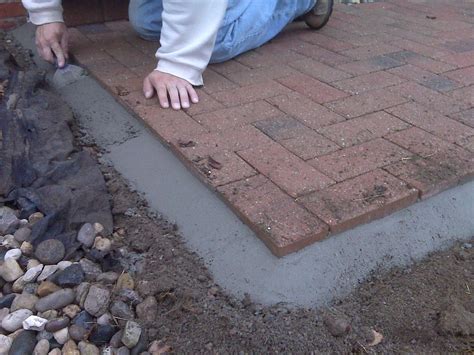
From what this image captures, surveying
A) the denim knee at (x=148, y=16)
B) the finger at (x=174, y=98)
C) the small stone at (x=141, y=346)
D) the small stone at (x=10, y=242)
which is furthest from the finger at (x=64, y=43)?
the small stone at (x=141, y=346)

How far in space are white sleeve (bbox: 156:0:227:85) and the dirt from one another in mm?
793

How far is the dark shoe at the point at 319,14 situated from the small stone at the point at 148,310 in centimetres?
198

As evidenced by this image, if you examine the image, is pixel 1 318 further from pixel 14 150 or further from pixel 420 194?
pixel 420 194

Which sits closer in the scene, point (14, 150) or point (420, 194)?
point (420, 194)

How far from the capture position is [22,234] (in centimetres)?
159

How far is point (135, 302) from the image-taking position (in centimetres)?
137

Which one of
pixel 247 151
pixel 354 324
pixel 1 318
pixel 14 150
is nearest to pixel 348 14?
pixel 247 151

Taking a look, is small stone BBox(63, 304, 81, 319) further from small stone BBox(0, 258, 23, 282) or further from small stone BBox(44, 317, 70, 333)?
small stone BBox(0, 258, 23, 282)

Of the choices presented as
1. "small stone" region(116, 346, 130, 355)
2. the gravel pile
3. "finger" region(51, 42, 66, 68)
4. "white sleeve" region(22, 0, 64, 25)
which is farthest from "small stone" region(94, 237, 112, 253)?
"white sleeve" region(22, 0, 64, 25)

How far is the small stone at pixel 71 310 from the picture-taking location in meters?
1.36

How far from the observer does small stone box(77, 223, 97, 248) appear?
1546 mm

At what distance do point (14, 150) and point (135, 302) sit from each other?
31.3 inches

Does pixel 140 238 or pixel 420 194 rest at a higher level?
pixel 420 194

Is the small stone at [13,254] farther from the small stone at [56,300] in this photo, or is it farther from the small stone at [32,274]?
the small stone at [56,300]
